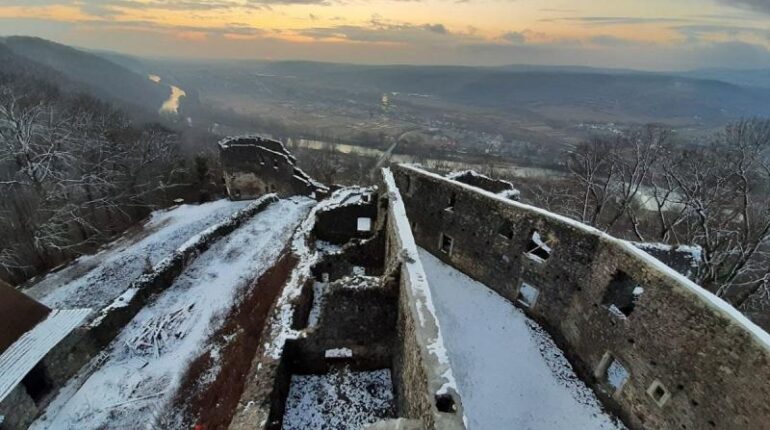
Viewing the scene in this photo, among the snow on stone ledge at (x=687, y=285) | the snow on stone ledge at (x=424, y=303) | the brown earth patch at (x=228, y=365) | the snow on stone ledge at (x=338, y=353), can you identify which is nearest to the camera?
the snow on stone ledge at (x=424, y=303)

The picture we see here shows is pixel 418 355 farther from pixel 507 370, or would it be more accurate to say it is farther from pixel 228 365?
pixel 228 365

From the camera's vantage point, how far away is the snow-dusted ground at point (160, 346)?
11578 mm

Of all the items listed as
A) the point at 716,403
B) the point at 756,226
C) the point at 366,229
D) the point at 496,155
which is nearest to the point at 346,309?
the point at 366,229

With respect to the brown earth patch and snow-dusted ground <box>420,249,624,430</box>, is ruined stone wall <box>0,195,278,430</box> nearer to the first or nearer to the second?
the brown earth patch

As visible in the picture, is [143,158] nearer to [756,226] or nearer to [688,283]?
[688,283]

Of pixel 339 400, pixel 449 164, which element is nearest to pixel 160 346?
pixel 339 400

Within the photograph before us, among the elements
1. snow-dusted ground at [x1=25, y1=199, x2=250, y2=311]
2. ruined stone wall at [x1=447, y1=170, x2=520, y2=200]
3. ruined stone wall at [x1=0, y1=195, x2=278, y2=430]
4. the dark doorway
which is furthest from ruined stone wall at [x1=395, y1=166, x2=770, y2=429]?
the dark doorway

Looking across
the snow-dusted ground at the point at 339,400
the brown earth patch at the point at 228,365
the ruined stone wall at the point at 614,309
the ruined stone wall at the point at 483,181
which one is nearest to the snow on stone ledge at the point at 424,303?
the snow-dusted ground at the point at 339,400

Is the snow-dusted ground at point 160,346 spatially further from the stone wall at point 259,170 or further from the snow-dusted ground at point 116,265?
the stone wall at point 259,170

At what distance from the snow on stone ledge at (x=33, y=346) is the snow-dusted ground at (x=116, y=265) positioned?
514 cm

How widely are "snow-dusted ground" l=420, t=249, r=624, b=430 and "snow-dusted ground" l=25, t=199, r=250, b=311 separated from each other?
16.3m

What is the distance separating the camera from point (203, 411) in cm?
1169

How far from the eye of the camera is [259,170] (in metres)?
32.1

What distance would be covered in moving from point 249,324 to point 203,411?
140 inches
